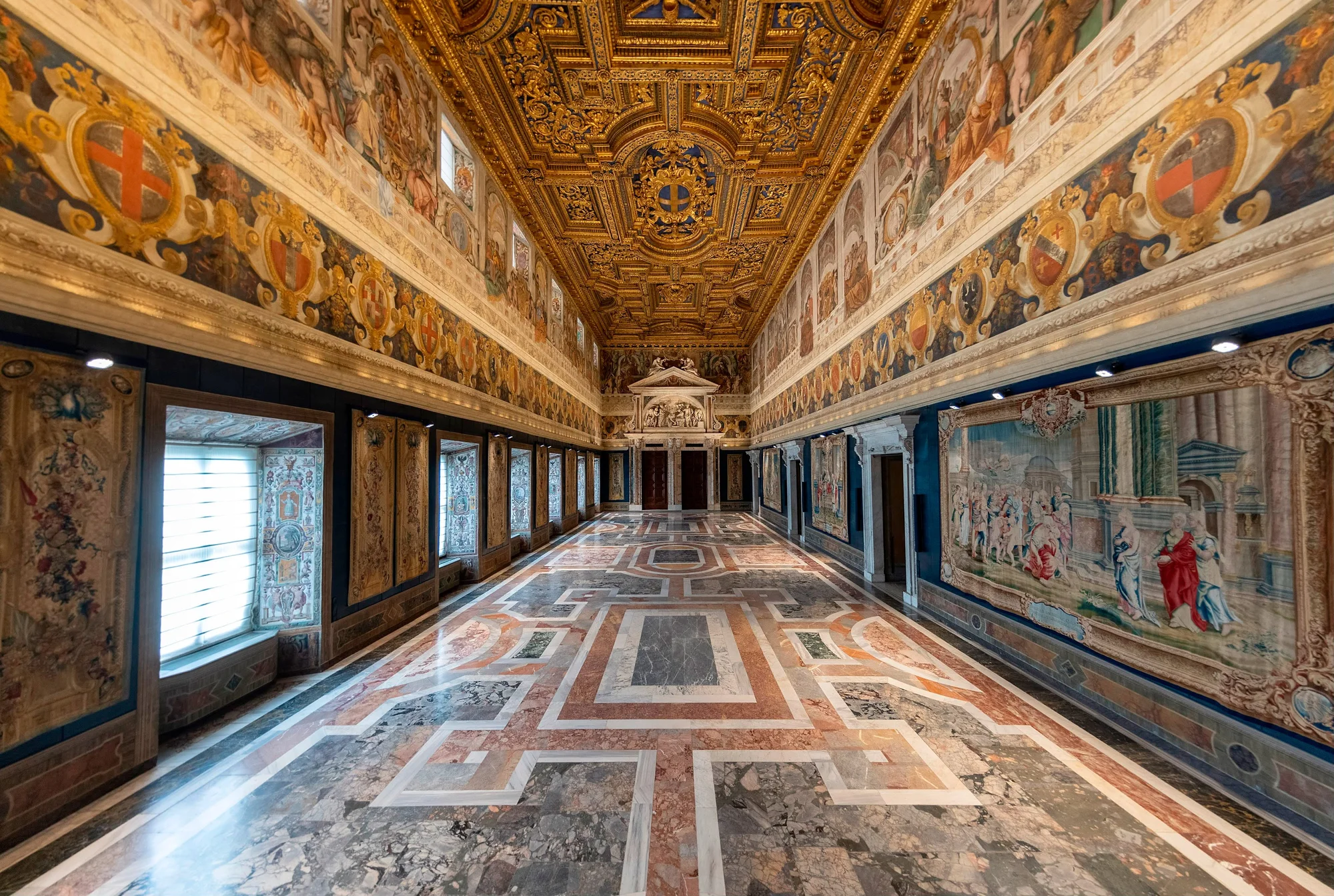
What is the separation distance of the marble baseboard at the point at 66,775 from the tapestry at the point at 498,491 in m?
6.00

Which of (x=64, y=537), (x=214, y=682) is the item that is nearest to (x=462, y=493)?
(x=214, y=682)

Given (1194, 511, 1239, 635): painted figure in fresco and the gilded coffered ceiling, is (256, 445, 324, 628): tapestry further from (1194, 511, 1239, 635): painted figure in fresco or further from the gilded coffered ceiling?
(1194, 511, 1239, 635): painted figure in fresco

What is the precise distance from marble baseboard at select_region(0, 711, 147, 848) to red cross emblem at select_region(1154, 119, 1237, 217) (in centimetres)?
866

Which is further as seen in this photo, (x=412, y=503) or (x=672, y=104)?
(x=672, y=104)

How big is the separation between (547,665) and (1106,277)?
6.75 meters

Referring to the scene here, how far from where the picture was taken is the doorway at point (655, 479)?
2311 cm

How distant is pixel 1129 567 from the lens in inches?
147

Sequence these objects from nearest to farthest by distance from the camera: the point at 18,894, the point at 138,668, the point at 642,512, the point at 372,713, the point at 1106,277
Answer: the point at 18,894 < the point at 138,668 < the point at 1106,277 < the point at 372,713 < the point at 642,512

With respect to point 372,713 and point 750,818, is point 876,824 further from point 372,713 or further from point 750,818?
point 372,713

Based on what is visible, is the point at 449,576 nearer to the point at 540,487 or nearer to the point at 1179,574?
the point at 540,487

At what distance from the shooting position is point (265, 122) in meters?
4.16

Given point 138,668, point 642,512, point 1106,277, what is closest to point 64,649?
point 138,668

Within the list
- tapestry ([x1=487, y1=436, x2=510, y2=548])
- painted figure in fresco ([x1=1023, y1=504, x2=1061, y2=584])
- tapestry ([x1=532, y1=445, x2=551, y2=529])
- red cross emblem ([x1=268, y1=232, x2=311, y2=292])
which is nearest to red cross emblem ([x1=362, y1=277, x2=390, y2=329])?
red cross emblem ([x1=268, y1=232, x2=311, y2=292])

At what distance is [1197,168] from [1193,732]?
4.19 m
